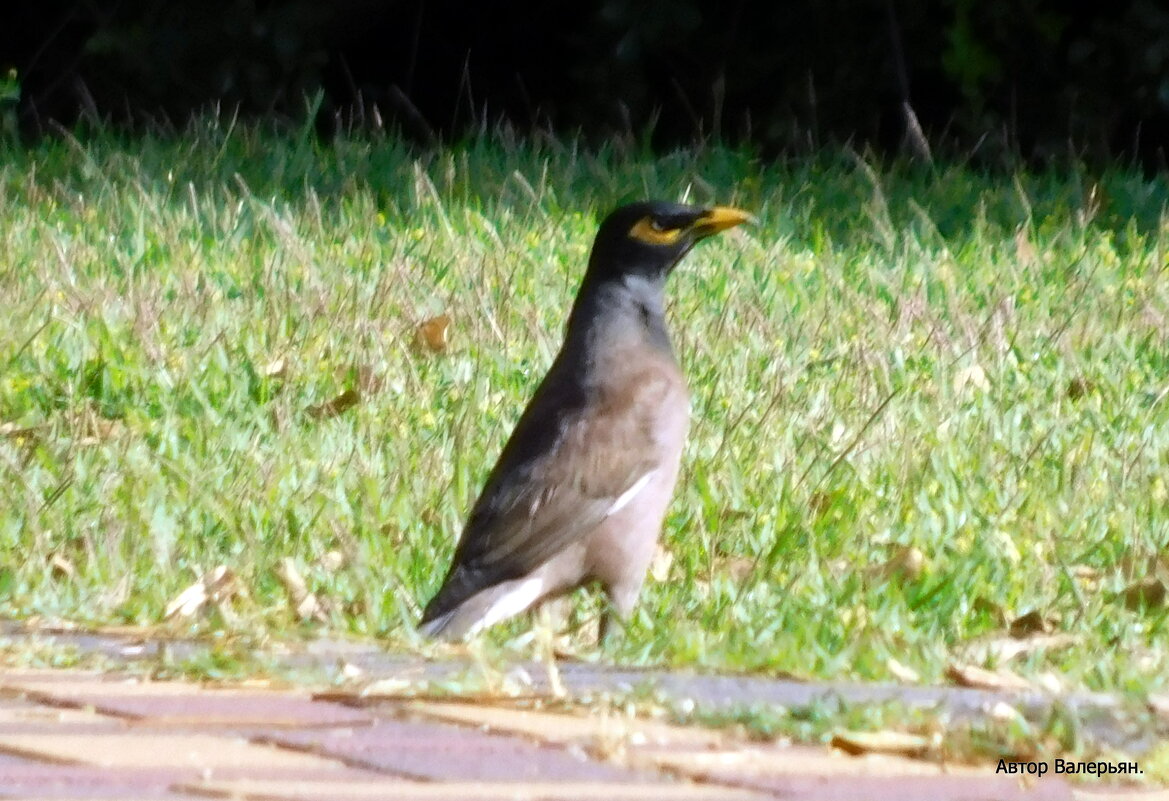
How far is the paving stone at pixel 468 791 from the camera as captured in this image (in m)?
2.84

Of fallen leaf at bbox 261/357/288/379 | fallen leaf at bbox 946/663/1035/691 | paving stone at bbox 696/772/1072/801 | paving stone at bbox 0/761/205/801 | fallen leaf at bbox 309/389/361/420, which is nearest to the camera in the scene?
paving stone at bbox 0/761/205/801

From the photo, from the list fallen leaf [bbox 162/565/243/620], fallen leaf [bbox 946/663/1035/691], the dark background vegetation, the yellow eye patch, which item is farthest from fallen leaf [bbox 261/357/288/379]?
the dark background vegetation

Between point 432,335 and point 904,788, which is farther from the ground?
point 904,788

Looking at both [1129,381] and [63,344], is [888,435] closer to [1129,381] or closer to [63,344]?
[1129,381]

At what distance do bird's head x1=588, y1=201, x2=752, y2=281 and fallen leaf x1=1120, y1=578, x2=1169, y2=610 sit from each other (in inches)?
44.9

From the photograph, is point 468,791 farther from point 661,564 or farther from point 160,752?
point 661,564

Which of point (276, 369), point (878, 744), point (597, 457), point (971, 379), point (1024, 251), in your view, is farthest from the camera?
point (1024, 251)

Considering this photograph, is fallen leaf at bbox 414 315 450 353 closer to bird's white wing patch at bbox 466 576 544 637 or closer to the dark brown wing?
the dark brown wing

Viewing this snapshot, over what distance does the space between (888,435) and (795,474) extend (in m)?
0.38

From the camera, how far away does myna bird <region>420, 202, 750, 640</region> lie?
452 cm

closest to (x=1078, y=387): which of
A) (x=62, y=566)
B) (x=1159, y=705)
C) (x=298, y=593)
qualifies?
(x=298, y=593)

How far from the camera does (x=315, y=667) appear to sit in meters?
3.80

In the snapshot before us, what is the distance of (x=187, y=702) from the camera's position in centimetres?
345

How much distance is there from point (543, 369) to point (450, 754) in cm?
356
